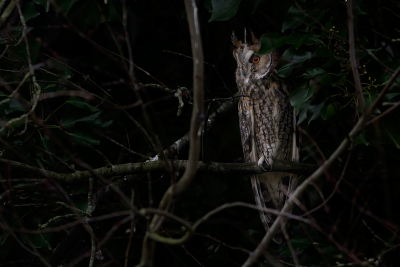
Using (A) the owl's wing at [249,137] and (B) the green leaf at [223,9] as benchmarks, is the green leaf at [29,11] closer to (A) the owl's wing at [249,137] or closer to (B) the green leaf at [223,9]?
(B) the green leaf at [223,9]

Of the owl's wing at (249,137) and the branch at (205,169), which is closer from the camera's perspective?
the branch at (205,169)

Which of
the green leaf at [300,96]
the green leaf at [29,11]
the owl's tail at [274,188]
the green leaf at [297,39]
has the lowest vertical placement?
the owl's tail at [274,188]

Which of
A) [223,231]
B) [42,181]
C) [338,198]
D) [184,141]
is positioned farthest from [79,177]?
[338,198]

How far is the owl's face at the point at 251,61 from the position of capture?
274 cm

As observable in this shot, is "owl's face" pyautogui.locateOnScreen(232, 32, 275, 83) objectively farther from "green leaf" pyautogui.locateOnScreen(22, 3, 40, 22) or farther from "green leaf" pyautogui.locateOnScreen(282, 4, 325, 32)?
"green leaf" pyautogui.locateOnScreen(22, 3, 40, 22)

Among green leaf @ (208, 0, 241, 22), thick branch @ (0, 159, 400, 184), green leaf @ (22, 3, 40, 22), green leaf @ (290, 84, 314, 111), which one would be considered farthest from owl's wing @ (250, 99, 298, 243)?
green leaf @ (22, 3, 40, 22)

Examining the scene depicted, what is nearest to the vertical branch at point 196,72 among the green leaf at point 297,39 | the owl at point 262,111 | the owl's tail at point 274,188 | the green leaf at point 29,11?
the green leaf at point 297,39

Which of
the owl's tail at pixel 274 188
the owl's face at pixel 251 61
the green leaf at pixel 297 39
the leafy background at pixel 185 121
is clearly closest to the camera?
the green leaf at pixel 297 39

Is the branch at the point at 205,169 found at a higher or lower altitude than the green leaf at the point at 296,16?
lower

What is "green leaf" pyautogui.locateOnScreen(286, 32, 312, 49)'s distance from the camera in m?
1.79

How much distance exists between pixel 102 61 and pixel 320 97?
1378 millimetres

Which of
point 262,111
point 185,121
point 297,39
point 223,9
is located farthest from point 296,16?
point 185,121

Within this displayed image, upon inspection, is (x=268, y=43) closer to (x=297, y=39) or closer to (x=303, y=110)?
(x=297, y=39)

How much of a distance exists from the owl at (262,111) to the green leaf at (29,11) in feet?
4.26
